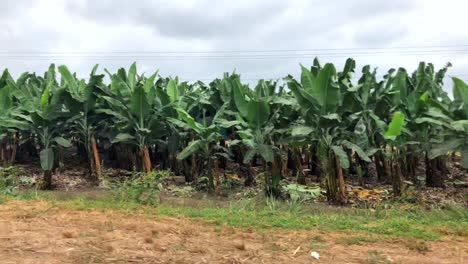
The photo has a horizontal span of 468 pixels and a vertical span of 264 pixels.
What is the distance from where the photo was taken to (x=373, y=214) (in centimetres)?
743

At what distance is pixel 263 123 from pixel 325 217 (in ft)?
9.48

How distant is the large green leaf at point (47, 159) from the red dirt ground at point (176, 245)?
347 cm

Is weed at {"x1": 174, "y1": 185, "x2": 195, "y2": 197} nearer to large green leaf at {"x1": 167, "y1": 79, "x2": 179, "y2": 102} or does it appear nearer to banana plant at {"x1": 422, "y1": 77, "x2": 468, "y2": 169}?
large green leaf at {"x1": 167, "y1": 79, "x2": 179, "y2": 102}

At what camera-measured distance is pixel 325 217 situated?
6.82 metres

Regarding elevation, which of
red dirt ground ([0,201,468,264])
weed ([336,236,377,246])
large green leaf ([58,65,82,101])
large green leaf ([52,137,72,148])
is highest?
large green leaf ([58,65,82,101])

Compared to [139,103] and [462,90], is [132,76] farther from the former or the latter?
[462,90]

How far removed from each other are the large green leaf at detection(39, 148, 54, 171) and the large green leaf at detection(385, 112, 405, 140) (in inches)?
255

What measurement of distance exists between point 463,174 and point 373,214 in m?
4.69

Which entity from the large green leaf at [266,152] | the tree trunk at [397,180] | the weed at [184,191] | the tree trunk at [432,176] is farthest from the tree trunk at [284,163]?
the tree trunk at [432,176]

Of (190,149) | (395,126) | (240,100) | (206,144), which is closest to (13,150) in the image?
(190,149)

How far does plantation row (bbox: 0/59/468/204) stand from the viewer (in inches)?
337

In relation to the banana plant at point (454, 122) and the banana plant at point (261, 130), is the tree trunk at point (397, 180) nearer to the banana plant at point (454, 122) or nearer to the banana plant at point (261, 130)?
the banana plant at point (454, 122)

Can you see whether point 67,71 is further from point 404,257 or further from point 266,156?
point 404,257

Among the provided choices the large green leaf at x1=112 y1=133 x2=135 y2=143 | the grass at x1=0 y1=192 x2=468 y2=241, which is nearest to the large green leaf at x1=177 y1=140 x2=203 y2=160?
the grass at x1=0 y1=192 x2=468 y2=241
